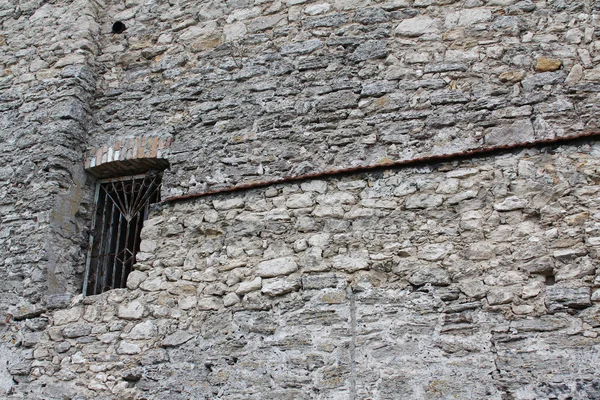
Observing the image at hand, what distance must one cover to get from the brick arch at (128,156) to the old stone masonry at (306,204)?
0.07 ft

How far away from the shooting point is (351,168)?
459 centimetres

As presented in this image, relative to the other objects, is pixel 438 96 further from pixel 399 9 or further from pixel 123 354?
pixel 123 354

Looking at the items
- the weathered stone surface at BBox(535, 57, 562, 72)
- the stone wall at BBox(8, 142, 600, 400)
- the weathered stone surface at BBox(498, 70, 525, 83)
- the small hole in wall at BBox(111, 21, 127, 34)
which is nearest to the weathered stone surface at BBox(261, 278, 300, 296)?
the stone wall at BBox(8, 142, 600, 400)

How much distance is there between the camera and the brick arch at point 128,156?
5.24 meters

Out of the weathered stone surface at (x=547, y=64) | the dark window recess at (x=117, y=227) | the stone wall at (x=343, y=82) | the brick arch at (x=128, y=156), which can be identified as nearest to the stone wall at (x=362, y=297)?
the stone wall at (x=343, y=82)

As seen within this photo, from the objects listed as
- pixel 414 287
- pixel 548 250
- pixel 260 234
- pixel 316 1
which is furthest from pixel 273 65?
pixel 548 250

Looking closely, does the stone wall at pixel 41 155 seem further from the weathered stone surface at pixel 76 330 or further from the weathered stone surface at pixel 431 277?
the weathered stone surface at pixel 431 277

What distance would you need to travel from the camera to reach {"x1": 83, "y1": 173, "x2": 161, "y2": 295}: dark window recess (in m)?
5.21

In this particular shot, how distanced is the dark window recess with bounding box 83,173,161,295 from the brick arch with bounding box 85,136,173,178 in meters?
0.08

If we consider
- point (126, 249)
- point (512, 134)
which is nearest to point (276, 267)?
point (126, 249)

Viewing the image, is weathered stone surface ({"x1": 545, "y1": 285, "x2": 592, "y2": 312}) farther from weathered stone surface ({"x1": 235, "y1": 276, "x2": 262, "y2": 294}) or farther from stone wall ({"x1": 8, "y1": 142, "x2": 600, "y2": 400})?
weathered stone surface ({"x1": 235, "y1": 276, "x2": 262, "y2": 294})

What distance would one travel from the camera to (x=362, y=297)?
4230 millimetres

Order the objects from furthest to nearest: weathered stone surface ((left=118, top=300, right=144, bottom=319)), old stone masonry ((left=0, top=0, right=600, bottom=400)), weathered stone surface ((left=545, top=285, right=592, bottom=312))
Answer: weathered stone surface ((left=118, top=300, right=144, bottom=319)) → old stone masonry ((left=0, top=0, right=600, bottom=400)) → weathered stone surface ((left=545, top=285, right=592, bottom=312))

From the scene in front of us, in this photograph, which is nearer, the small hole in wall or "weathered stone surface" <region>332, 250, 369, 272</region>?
"weathered stone surface" <region>332, 250, 369, 272</region>
